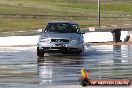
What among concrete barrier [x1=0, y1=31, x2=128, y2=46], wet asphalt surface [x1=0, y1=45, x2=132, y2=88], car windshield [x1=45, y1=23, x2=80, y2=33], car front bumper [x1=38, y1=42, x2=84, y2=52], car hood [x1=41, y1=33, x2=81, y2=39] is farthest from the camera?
concrete barrier [x1=0, y1=31, x2=128, y2=46]

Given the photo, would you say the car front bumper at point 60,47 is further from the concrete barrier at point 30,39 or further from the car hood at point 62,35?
the concrete barrier at point 30,39

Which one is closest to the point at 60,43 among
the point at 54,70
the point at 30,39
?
the point at 54,70

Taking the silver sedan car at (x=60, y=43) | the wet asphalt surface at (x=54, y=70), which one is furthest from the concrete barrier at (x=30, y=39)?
the wet asphalt surface at (x=54, y=70)

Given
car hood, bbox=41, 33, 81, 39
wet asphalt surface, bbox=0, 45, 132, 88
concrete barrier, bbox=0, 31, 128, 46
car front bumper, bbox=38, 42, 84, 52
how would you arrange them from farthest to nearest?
1. concrete barrier, bbox=0, 31, 128, 46
2. car hood, bbox=41, 33, 81, 39
3. car front bumper, bbox=38, 42, 84, 52
4. wet asphalt surface, bbox=0, 45, 132, 88

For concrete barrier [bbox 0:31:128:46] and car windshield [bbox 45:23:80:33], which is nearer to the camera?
car windshield [bbox 45:23:80:33]

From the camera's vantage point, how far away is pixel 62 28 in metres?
25.2

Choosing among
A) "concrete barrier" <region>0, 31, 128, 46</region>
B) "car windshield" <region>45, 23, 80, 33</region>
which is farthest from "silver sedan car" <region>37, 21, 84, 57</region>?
"concrete barrier" <region>0, 31, 128, 46</region>

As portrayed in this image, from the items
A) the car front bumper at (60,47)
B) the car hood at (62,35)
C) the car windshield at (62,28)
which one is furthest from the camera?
the car windshield at (62,28)

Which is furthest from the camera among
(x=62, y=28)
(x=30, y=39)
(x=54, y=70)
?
(x=30, y=39)

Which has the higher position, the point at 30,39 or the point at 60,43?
the point at 60,43

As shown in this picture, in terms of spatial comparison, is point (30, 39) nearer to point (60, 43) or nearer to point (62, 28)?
point (62, 28)

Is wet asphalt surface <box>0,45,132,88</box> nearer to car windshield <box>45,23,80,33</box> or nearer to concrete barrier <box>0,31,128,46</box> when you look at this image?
car windshield <box>45,23,80,33</box>

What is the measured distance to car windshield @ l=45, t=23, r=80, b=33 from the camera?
82.6 ft

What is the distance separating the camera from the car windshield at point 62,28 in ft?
82.6
